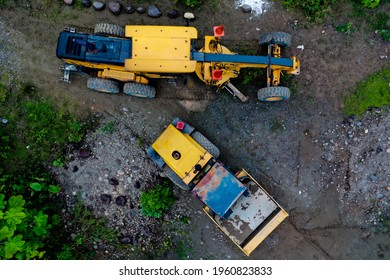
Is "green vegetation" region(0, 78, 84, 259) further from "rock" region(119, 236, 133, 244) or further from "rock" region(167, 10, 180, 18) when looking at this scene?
"rock" region(167, 10, 180, 18)

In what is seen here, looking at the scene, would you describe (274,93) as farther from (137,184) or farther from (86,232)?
(86,232)

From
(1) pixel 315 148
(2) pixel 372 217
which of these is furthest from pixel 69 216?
(2) pixel 372 217

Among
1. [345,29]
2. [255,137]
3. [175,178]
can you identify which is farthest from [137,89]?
[345,29]

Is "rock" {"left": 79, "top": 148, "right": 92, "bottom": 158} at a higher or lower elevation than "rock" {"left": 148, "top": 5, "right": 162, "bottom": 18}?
lower

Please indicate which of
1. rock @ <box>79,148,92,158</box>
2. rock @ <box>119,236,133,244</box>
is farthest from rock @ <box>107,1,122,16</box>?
rock @ <box>119,236,133,244</box>

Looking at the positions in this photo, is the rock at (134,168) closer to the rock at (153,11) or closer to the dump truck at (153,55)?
the dump truck at (153,55)

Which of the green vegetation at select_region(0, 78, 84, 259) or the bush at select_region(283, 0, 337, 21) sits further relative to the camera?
the bush at select_region(283, 0, 337, 21)

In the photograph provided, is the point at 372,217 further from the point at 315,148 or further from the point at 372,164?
the point at 315,148
